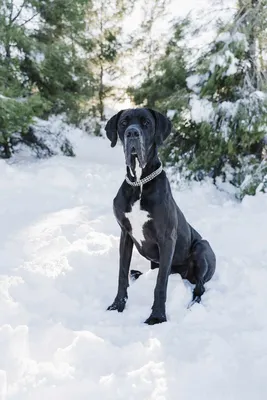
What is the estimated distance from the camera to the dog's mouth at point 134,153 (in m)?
2.74

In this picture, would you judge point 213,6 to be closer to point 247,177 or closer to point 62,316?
point 247,177

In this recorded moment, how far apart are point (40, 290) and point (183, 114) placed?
4.59m

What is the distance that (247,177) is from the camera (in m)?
6.26

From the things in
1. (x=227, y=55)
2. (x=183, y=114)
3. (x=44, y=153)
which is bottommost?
(x=44, y=153)

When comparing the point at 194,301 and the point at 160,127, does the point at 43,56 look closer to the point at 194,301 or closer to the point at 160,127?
the point at 160,127

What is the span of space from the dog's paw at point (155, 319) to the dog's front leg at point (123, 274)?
262 mm

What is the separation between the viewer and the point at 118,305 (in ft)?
9.56

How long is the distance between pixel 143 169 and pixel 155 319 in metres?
1.07

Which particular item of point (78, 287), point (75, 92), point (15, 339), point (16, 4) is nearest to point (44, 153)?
point (75, 92)

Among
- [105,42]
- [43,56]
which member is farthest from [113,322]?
[105,42]

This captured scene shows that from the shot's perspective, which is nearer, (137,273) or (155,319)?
(155,319)

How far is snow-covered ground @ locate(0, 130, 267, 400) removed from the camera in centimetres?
199

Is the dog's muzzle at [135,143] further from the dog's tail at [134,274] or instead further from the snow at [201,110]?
the snow at [201,110]

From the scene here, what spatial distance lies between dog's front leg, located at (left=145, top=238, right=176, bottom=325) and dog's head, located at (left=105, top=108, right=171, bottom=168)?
2.04 feet
